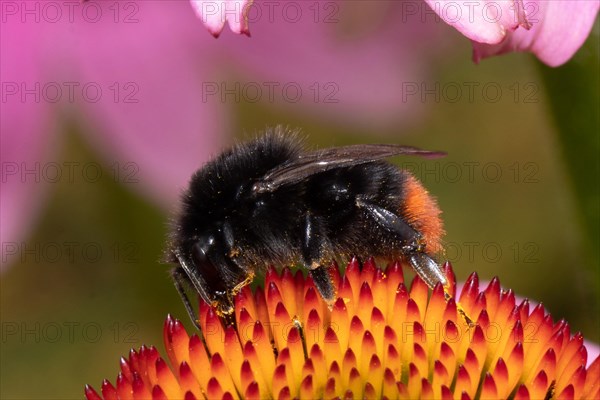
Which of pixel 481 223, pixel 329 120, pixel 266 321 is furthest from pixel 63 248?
pixel 266 321

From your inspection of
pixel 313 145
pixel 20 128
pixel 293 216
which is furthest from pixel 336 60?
pixel 293 216

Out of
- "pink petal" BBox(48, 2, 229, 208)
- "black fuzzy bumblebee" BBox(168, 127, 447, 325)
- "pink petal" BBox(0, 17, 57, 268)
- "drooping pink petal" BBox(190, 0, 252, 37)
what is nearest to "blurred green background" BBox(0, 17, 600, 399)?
"pink petal" BBox(48, 2, 229, 208)

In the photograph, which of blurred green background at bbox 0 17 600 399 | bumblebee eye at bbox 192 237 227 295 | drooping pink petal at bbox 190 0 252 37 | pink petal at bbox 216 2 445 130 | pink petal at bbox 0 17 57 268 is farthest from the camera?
blurred green background at bbox 0 17 600 399

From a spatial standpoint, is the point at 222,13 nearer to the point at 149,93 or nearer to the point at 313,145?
the point at 149,93

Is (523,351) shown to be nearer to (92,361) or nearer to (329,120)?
(329,120)

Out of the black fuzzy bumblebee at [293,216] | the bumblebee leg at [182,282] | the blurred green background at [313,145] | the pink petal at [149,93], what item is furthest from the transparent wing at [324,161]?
the blurred green background at [313,145]

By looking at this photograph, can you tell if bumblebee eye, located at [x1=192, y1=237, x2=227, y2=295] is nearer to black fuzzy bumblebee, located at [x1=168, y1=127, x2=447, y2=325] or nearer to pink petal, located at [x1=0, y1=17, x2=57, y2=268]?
black fuzzy bumblebee, located at [x1=168, y1=127, x2=447, y2=325]
